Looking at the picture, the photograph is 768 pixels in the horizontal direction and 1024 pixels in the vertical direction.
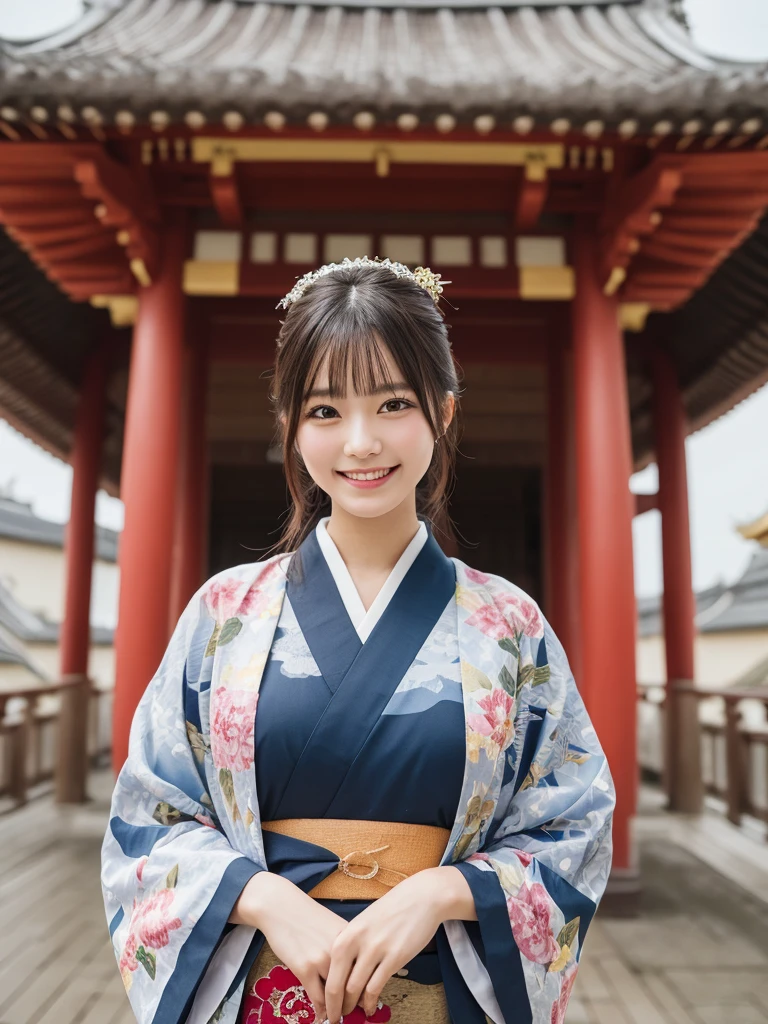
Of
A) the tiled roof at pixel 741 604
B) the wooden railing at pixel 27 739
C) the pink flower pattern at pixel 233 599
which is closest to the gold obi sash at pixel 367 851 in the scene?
the pink flower pattern at pixel 233 599

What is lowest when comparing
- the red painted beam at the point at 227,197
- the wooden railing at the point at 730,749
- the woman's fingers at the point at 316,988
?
the wooden railing at the point at 730,749

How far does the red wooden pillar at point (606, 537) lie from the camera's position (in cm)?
383

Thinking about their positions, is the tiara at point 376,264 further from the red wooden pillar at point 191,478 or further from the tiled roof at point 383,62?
the red wooden pillar at point 191,478

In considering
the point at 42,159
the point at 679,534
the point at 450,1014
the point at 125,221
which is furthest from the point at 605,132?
the point at 679,534

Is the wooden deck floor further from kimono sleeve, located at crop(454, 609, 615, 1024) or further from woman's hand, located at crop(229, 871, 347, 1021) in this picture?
woman's hand, located at crop(229, 871, 347, 1021)

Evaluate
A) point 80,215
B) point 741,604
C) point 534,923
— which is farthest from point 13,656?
point 741,604

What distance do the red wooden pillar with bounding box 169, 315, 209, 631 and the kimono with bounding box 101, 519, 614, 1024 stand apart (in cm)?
384

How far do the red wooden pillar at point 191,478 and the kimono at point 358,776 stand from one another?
3.84 metres

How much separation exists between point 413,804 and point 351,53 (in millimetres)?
4472

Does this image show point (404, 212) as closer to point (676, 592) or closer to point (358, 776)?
point (358, 776)

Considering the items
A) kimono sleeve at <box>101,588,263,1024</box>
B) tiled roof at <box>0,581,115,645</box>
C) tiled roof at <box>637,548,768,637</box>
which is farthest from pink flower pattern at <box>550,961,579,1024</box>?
tiled roof at <box>637,548,768,637</box>

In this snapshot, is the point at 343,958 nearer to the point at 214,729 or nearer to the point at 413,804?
the point at 413,804

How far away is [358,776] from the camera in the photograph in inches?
47.1

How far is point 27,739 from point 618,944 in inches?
193
